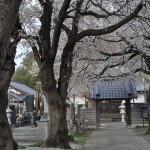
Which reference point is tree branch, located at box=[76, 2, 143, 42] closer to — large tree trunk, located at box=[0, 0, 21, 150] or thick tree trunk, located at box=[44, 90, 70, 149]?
thick tree trunk, located at box=[44, 90, 70, 149]

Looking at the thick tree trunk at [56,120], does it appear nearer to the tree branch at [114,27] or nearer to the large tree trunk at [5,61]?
the tree branch at [114,27]

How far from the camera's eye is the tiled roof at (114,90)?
1662 inches

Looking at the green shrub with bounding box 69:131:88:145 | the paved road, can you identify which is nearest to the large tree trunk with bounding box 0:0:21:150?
the paved road

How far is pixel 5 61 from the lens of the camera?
11.0 m

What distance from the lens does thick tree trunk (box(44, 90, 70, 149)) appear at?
1941 centimetres

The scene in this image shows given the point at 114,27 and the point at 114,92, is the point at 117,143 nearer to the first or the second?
the point at 114,27

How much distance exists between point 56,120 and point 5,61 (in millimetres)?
9137

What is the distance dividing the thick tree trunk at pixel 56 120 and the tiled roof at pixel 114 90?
21.4 m

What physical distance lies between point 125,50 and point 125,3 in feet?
31.6

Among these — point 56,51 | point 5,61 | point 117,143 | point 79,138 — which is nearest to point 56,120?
point 56,51

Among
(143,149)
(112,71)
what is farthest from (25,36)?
(112,71)

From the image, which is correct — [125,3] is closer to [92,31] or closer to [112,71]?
[92,31]

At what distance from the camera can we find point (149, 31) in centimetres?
2659

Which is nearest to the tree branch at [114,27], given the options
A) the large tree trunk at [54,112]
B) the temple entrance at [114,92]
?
the large tree trunk at [54,112]
